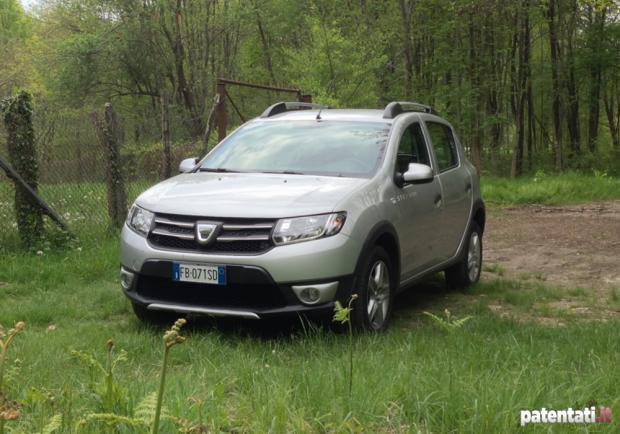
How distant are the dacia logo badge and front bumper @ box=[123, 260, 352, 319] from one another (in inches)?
9.8

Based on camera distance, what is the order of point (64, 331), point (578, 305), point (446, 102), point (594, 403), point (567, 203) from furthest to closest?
point (446, 102), point (567, 203), point (578, 305), point (64, 331), point (594, 403)

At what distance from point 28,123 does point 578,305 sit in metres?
6.46

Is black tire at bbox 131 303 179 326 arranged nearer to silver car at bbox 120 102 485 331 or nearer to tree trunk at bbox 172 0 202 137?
silver car at bbox 120 102 485 331

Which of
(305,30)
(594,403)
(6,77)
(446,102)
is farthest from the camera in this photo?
(6,77)

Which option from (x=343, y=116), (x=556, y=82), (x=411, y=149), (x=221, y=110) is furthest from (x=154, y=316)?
(x=556, y=82)

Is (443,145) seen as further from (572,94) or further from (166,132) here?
(572,94)

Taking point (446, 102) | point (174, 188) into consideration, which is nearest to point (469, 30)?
point (446, 102)

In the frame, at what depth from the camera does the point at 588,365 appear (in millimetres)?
4105

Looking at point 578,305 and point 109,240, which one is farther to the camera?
point 109,240

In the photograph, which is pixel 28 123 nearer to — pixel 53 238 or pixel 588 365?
pixel 53 238

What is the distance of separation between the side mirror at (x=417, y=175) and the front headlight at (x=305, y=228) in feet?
3.57

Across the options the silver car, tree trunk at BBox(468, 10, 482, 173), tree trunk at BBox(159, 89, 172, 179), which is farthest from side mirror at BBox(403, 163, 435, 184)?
tree trunk at BBox(468, 10, 482, 173)

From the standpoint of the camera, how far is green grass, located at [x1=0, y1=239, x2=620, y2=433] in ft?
9.36
